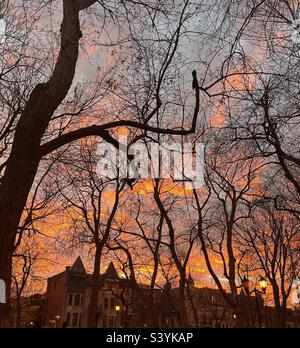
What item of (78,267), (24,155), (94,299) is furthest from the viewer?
(78,267)

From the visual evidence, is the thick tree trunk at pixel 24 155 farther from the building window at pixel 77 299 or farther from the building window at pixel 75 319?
the building window at pixel 77 299

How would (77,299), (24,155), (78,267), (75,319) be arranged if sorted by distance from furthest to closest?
(78,267)
(77,299)
(75,319)
(24,155)

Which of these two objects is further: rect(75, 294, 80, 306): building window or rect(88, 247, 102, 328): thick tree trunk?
rect(75, 294, 80, 306): building window

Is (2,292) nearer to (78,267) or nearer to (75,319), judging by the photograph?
(75,319)

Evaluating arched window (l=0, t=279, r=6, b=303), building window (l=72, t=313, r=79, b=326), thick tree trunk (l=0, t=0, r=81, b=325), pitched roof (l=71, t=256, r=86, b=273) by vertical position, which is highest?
pitched roof (l=71, t=256, r=86, b=273)

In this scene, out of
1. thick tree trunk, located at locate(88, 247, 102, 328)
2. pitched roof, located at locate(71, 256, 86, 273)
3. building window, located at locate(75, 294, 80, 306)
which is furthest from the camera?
pitched roof, located at locate(71, 256, 86, 273)

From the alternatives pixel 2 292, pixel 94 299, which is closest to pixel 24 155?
pixel 2 292

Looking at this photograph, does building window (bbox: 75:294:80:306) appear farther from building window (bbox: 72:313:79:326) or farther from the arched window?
the arched window

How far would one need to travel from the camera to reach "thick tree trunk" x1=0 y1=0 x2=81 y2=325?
4609 mm

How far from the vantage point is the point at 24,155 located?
487 centimetres

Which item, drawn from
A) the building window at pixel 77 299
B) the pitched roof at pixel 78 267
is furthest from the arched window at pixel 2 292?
the pitched roof at pixel 78 267

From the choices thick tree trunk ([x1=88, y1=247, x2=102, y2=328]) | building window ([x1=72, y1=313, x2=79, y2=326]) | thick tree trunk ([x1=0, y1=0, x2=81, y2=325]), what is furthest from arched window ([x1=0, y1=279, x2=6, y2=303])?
building window ([x1=72, y1=313, x2=79, y2=326])
